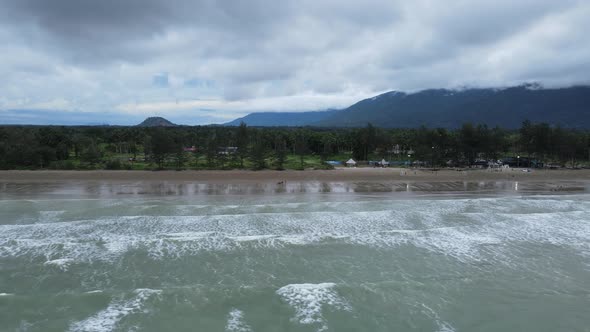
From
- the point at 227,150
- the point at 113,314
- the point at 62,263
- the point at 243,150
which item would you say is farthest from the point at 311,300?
the point at 227,150

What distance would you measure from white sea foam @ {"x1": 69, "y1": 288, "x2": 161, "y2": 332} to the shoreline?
2485cm

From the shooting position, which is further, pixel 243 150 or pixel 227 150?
pixel 227 150

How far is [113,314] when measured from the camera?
916 centimetres

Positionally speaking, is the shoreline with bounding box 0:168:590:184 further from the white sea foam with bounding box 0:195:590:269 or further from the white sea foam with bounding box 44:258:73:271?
the white sea foam with bounding box 44:258:73:271

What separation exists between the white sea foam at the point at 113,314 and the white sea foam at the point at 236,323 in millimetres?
2463

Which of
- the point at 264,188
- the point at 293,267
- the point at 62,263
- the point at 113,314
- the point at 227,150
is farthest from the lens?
the point at 227,150

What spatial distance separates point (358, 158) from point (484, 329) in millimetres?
55152

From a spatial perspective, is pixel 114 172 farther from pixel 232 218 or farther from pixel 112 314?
pixel 112 314

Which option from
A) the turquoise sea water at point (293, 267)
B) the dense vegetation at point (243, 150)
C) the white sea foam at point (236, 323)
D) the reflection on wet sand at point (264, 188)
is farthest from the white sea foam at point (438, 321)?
the dense vegetation at point (243, 150)

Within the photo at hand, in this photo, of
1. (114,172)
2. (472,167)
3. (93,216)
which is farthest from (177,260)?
(472,167)

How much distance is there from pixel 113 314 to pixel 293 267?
5.51 m

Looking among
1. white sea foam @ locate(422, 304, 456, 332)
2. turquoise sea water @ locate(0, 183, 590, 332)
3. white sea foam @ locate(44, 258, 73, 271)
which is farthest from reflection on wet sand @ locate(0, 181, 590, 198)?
white sea foam @ locate(422, 304, 456, 332)

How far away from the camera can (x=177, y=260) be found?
1278cm

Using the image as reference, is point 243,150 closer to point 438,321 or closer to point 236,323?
point 236,323
